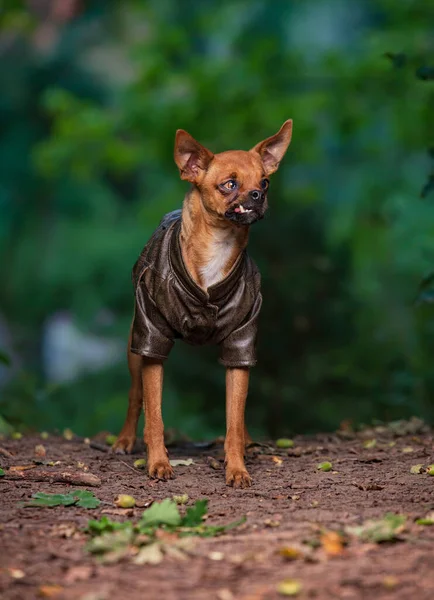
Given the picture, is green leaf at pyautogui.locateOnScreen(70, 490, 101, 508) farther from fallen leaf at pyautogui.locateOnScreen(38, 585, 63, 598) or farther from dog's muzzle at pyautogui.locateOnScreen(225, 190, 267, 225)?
dog's muzzle at pyautogui.locateOnScreen(225, 190, 267, 225)

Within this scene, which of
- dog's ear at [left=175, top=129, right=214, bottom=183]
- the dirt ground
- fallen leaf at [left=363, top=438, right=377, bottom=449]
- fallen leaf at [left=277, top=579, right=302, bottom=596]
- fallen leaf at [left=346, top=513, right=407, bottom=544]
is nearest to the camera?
fallen leaf at [left=277, top=579, right=302, bottom=596]

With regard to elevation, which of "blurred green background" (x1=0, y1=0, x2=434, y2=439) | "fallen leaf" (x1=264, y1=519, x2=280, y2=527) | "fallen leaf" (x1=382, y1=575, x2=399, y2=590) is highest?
"blurred green background" (x1=0, y1=0, x2=434, y2=439)

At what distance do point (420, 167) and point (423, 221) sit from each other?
5230mm

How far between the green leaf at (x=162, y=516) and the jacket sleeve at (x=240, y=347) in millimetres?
1589

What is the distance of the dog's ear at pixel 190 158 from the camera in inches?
222

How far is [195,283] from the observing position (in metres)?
5.65

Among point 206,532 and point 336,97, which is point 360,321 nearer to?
point 336,97

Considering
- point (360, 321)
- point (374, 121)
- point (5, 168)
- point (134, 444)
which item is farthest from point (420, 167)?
point (134, 444)

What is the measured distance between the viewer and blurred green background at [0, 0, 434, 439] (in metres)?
9.76

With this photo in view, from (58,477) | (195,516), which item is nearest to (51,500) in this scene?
(58,477)

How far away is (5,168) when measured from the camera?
1681 cm

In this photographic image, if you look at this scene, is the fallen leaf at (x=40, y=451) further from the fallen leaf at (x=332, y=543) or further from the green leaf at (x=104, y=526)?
the fallen leaf at (x=332, y=543)

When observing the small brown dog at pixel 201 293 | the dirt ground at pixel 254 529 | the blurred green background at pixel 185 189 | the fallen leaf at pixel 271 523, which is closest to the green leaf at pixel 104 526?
the dirt ground at pixel 254 529

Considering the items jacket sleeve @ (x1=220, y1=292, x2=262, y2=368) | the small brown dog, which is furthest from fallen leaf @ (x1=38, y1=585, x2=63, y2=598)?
jacket sleeve @ (x1=220, y1=292, x2=262, y2=368)
